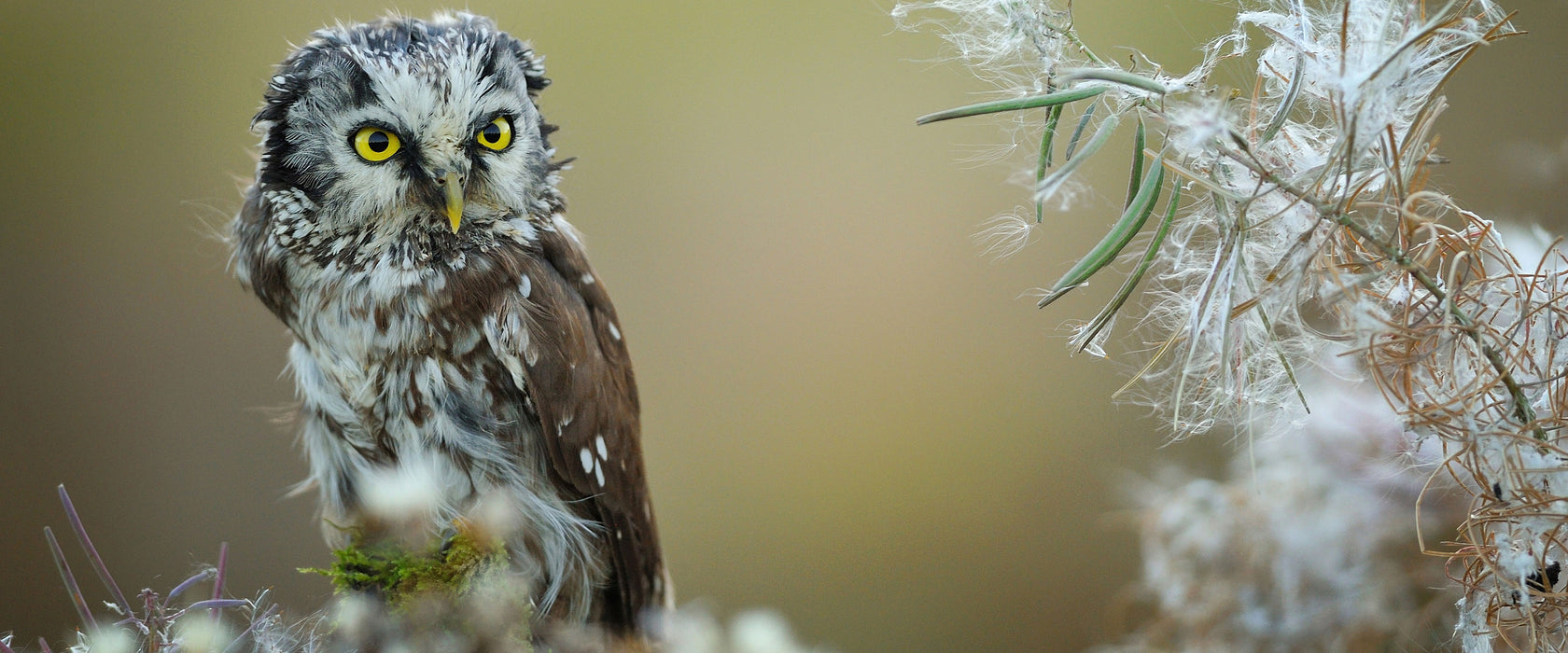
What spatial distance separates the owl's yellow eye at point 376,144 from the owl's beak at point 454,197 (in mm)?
44

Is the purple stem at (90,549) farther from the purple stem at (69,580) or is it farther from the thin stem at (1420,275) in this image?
the thin stem at (1420,275)

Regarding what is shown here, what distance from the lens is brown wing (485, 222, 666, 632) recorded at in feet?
2.26

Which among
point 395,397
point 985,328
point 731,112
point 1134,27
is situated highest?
point 1134,27

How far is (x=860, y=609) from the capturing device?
4.67 feet

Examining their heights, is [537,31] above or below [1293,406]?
above

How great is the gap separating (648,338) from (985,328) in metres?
0.54

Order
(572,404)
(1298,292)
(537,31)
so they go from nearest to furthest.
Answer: (1298,292)
(572,404)
(537,31)

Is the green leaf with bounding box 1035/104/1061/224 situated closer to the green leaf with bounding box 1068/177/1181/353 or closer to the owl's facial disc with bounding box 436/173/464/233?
the green leaf with bounding box 1068/177/1181/353

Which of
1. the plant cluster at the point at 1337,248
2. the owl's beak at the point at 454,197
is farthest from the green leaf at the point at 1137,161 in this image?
the owl's beak at the point at 454,197

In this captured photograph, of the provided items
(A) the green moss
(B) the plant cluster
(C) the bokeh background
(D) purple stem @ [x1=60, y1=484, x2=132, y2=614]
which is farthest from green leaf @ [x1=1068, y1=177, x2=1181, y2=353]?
(C) the bokeh background

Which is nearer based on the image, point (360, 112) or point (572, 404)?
point (360, 112)

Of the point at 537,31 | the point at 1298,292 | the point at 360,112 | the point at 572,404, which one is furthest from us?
the point at 537,31

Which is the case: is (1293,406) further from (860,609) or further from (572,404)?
(860,609)

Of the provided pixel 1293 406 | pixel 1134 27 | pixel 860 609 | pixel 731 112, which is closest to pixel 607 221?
pixel 731 112
